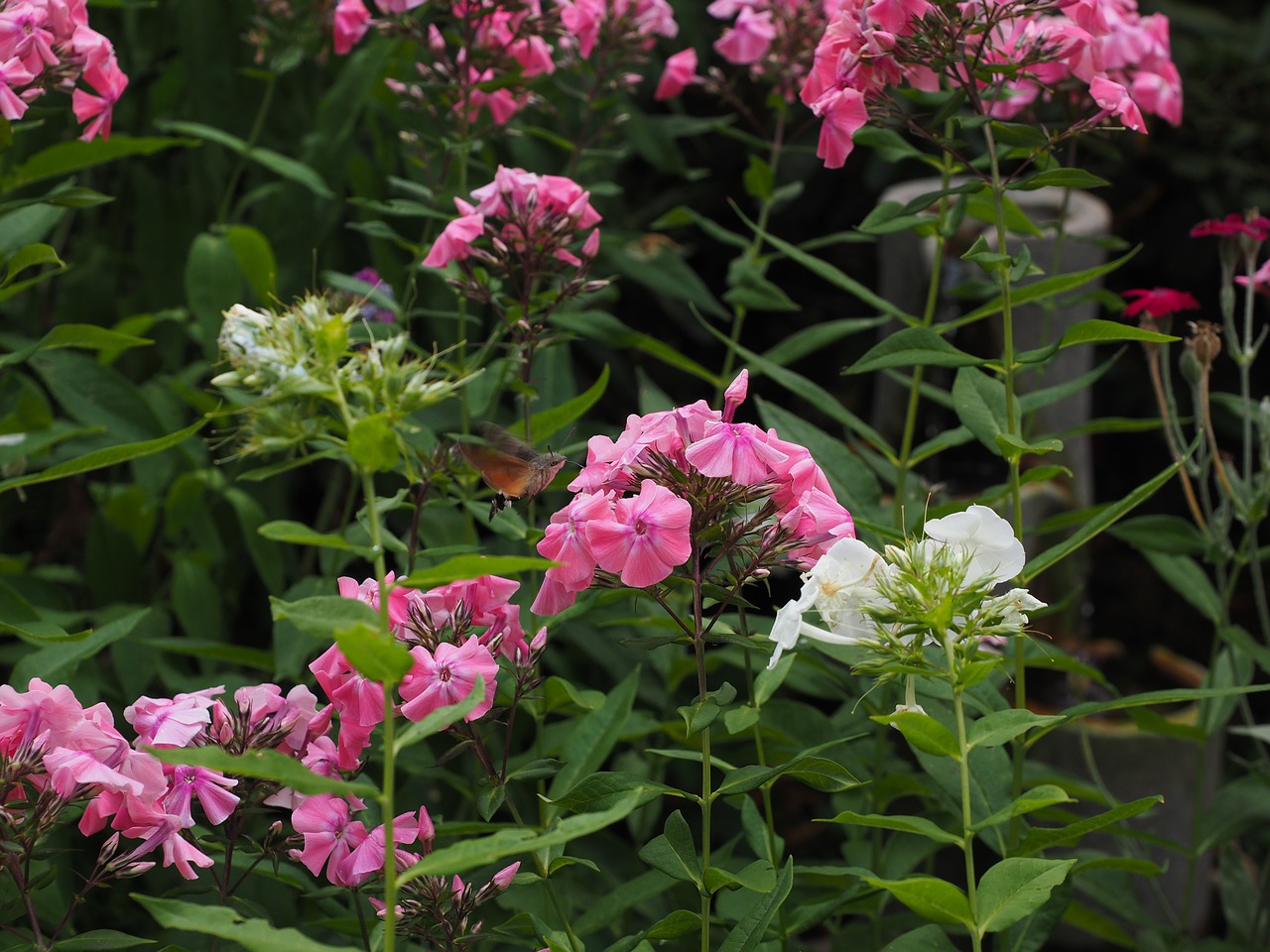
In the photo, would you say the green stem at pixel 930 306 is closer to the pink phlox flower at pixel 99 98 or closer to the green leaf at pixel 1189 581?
the green leaf at pixel 1189 581

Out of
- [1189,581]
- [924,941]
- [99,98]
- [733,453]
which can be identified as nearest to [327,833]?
[733,453]

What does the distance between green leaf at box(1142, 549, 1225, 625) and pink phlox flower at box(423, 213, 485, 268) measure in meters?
0.87

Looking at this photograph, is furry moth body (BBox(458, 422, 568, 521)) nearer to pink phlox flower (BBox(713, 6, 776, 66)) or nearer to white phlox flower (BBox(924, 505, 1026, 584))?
white phlox flower (BBox(924, 505, 1026, 584))

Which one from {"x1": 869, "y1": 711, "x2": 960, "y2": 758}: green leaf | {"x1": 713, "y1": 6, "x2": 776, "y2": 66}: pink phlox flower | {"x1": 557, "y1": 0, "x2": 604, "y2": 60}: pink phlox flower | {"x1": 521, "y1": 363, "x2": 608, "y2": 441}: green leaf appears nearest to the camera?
{"x1": 869, "y1": 711, "x2": 960, "y2": 758}: green leaf

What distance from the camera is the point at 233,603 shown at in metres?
1.87

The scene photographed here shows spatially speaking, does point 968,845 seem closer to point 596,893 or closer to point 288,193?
point 596,893

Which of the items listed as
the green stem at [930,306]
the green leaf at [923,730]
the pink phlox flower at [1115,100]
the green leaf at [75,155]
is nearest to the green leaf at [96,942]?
the green leaf at [923,730]

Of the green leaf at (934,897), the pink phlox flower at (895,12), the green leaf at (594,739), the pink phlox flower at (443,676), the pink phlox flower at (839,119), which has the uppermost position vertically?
the pink phlox flower at (895,12)

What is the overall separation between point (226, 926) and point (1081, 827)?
0.59 m

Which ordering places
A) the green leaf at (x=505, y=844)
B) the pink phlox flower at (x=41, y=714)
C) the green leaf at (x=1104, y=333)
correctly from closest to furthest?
1. the green leaf at (x=505, y=844)
2. the pink phlox flower at (x=41, y=714)
3. the green leaf at (x=1104, y=333)

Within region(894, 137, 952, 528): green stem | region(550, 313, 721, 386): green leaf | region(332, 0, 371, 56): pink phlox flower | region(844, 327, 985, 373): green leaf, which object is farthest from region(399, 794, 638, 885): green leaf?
region(332, 0, 371, 56): pink phlox flower

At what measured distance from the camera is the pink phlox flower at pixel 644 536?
0.81 m

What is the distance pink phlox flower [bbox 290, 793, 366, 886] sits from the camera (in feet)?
2.93

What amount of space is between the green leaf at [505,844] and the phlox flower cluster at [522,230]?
61 cm
